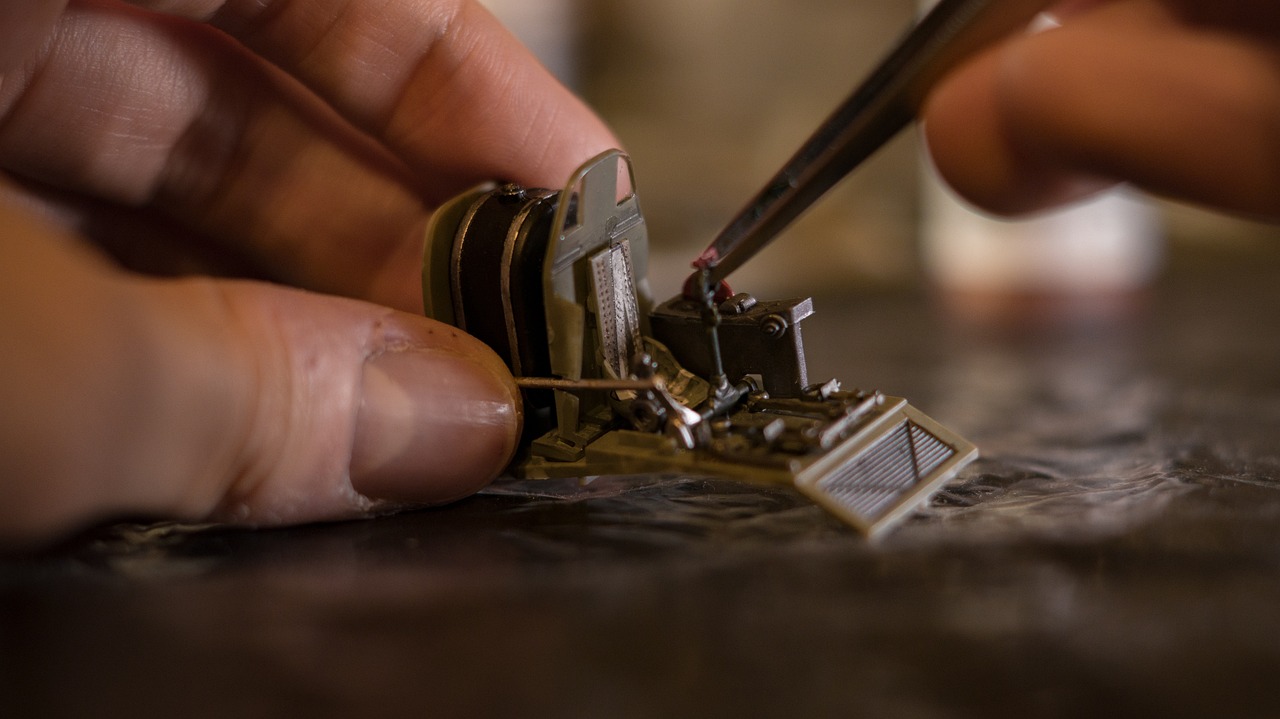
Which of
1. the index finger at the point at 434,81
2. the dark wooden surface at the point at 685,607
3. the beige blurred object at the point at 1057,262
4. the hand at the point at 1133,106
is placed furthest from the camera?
the beige blurred object at the point at 1057,262

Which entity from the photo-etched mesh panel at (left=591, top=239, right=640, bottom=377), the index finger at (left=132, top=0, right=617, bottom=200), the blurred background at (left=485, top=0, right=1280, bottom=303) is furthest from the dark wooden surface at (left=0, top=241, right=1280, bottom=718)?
the blurred background at (left=485, top=0, right=1280, bottom=303)

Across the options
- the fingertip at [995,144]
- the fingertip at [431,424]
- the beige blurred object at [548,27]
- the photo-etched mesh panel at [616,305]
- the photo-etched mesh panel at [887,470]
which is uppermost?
the beige blurred object at [548,27]

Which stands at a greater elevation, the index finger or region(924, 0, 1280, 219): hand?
the index finger

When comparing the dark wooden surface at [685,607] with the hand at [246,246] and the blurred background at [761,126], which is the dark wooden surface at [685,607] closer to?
the hand at [246,246]

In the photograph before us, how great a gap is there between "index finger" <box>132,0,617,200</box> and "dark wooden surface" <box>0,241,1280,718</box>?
46 cm

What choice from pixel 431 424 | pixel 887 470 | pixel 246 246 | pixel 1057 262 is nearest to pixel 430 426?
pixel 431 424

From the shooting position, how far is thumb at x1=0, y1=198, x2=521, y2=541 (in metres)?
0.72

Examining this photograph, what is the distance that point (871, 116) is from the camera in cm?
91

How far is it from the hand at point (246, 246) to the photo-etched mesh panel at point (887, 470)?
0.34 metres

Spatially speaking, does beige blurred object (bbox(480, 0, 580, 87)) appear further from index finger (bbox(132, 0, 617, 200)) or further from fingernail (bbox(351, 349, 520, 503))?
fingernail (bbox(351, 349, 520, 503))

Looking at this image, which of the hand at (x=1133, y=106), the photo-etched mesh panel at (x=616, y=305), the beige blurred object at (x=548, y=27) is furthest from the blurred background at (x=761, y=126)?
the hand at (x=1133, y=106)

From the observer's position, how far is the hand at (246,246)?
74 cm

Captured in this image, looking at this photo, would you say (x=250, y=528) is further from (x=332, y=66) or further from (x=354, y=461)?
(x=332, y=66)

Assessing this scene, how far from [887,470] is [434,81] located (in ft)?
2.43
